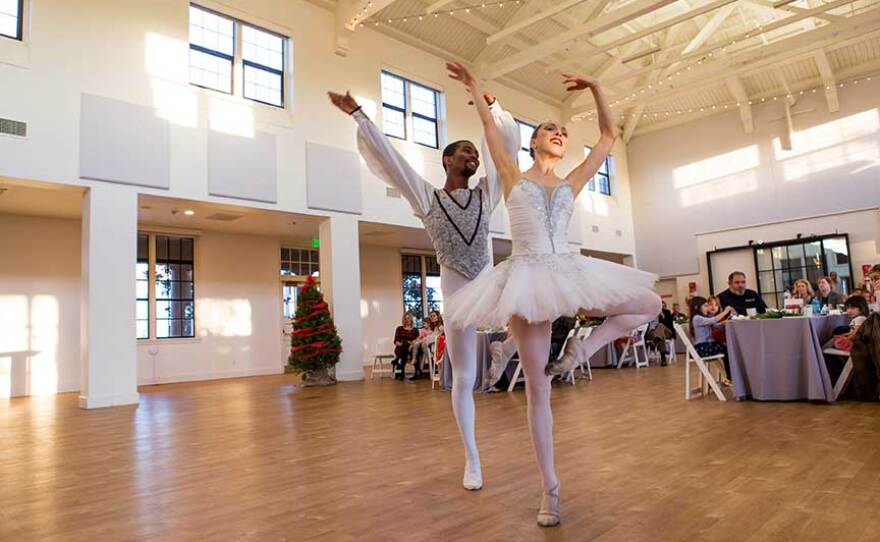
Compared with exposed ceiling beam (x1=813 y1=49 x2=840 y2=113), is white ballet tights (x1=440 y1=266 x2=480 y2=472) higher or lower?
lower

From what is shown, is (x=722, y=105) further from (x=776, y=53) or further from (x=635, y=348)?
(x=635, y=348)

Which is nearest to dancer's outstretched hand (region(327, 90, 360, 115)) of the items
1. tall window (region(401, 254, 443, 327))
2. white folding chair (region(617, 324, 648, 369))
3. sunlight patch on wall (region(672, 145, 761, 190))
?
white folding chair (region(617, 324, 648, 369))

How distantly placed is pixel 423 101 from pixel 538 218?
10.3 m

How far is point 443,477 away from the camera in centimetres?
263

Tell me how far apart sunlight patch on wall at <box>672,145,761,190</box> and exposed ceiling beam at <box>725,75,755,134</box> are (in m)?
0.55

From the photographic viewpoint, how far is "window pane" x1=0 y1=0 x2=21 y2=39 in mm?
6969

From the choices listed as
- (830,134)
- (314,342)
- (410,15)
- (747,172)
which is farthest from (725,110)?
(314,342)

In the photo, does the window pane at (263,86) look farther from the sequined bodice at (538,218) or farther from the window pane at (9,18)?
the sequined bodice at (538,218)

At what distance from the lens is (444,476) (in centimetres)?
265

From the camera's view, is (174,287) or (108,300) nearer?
(108,300)

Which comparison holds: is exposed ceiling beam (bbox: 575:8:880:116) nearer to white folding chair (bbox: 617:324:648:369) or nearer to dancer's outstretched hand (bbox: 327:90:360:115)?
white folding chair (bbox: 617:324:648:369)

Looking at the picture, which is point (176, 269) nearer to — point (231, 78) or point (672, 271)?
→ point (231, 78)

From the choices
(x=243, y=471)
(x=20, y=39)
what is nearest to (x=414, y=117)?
(x=20, y=39)

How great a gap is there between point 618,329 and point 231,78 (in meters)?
8.67
